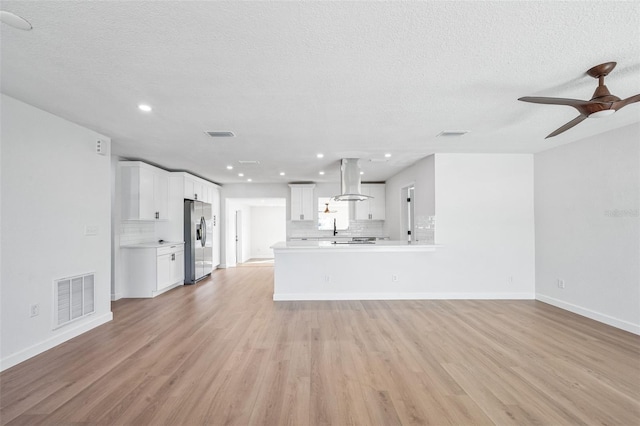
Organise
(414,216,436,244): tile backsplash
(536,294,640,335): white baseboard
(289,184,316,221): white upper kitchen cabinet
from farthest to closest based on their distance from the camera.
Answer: (289,184,316,221): white upper kitchen cabinet, (414,216,436,244): tile backsplash, (536,294,640,335): white baseboard

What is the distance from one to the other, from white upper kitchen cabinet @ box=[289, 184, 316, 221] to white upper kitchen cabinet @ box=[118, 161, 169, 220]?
11.1 ft

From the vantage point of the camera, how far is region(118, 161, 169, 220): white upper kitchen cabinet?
198 inches

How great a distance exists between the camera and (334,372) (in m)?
2.47

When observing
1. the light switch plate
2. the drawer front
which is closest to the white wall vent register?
the light switch plate

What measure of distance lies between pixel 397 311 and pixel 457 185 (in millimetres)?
2357

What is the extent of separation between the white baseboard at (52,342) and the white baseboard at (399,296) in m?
2.37

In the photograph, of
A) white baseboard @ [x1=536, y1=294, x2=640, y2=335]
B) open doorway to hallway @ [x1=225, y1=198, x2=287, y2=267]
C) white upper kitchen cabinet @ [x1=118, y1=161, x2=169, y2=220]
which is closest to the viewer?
white baseboard @ [x1=536, y1=294, x2=640, y2=335]

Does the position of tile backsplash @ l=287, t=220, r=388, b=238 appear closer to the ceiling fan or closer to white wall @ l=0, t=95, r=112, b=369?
white wall @ l=0, t=95, r=112, b=369

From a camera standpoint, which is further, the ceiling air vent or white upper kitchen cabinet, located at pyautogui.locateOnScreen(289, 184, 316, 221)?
white upper kitchen cabinet, located at pyautogui.locateOnScreen(289, 184, 316, 221)

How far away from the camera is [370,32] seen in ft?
5.67

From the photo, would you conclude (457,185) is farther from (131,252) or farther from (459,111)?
(131,252)

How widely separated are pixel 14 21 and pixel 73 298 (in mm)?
2840

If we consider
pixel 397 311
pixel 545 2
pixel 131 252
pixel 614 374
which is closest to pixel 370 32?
pixel 545 2

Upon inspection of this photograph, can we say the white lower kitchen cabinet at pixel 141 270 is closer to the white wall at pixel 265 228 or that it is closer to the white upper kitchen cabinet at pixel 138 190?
the white upper kitchen cabinet at pixel 138 190
